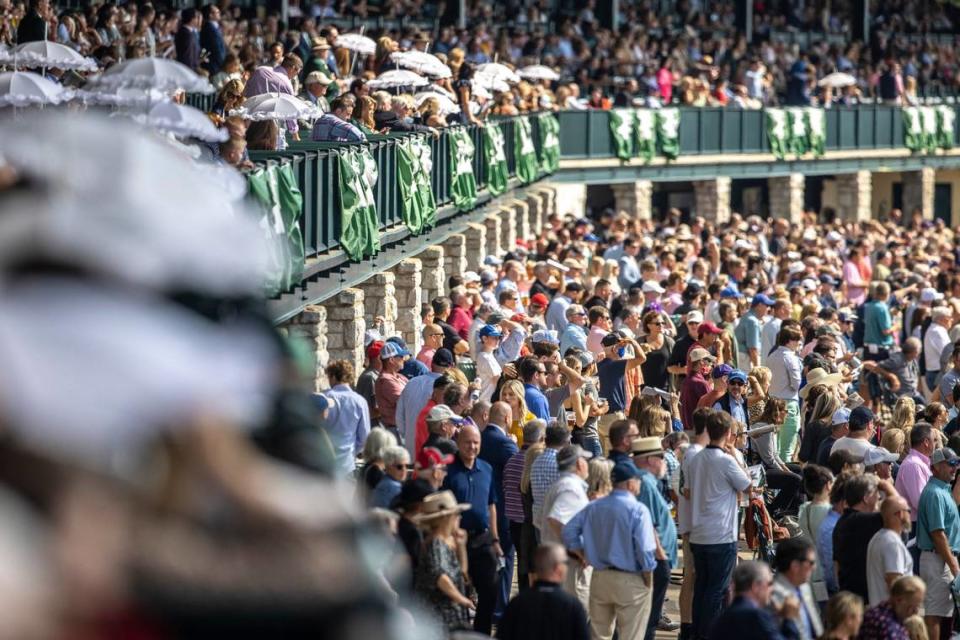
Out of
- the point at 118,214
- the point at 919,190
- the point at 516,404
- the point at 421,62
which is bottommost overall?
the point at 919,190

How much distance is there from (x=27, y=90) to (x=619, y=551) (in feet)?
20.0

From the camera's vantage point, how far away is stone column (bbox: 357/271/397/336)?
17.6 m

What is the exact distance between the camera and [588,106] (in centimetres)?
3666

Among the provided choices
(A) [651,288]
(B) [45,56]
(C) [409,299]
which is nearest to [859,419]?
(A) [651,288]

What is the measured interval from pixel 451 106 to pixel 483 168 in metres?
2.42

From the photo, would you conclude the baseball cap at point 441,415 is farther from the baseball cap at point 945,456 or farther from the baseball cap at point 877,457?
the baseball cap at point 945,456

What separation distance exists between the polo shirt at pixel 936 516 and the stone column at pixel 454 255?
45.0 ft

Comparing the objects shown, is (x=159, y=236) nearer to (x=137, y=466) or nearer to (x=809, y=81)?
(x=137, y=466)

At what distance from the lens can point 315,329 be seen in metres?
14.5

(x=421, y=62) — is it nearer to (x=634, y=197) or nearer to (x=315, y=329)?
(x=315, y=329)

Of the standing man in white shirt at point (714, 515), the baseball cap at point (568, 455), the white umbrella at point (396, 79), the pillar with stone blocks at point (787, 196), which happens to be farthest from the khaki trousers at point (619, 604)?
the pillar with stone blocks at point (787, 196)

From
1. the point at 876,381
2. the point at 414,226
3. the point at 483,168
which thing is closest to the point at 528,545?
Result: the point at 414,226

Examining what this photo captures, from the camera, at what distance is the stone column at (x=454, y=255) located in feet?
77.7

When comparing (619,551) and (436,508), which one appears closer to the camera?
(436,508)
